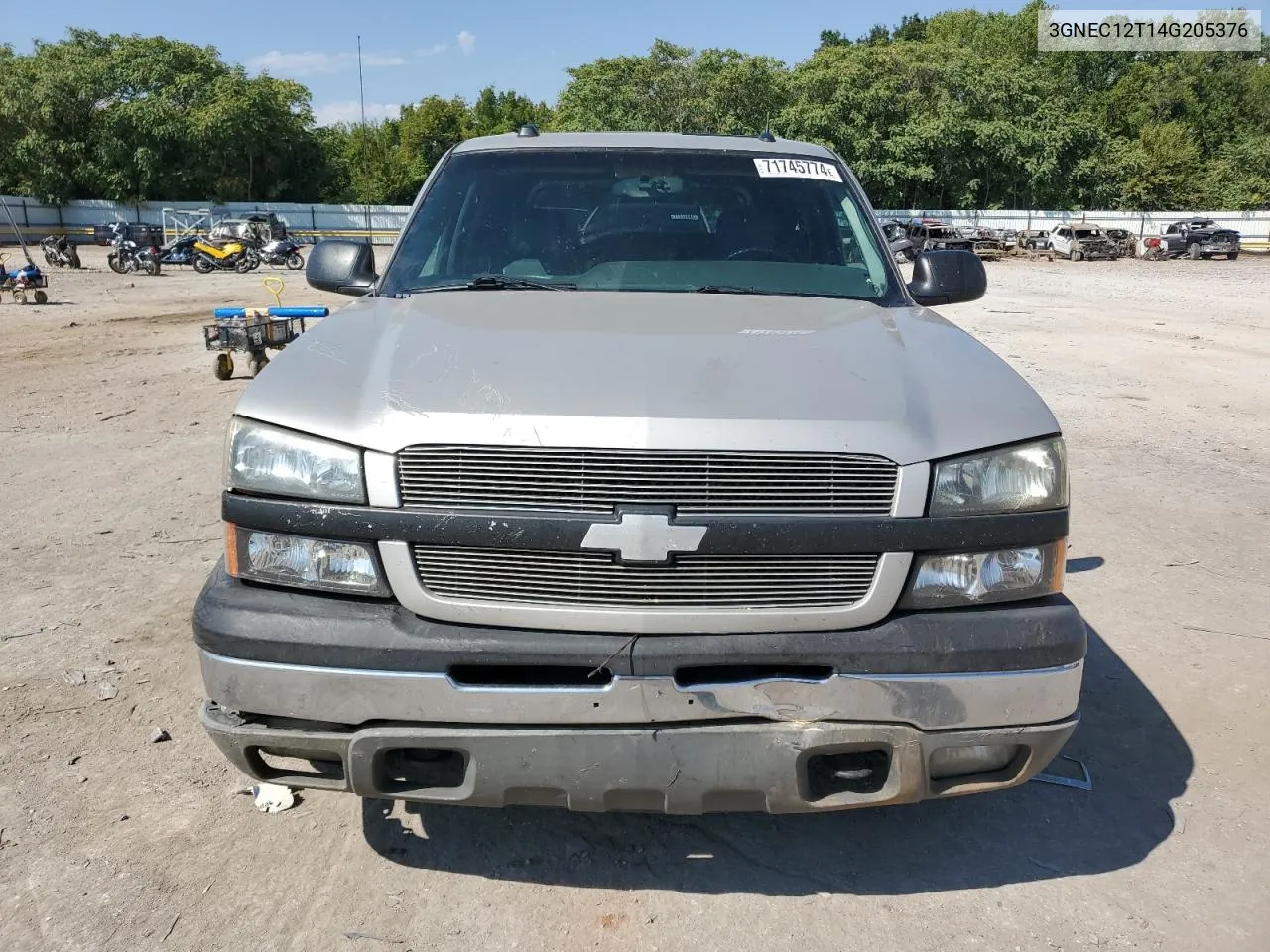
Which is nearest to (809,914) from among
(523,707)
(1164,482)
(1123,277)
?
(523,707)

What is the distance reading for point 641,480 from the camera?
2250mm

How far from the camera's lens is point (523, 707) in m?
2.26

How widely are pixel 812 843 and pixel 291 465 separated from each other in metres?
1.75

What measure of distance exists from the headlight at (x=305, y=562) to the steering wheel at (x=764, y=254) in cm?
186

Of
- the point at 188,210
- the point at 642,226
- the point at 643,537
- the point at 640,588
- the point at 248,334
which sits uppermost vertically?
the point at 188,210

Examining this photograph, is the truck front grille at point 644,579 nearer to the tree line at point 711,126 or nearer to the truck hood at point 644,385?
the truck hood at point 644,385

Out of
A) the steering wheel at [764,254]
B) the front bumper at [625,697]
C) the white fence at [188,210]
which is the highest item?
the white fence at [188,210]

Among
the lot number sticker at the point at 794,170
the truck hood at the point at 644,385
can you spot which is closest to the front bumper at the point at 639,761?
the truck hood at the point at 644,385

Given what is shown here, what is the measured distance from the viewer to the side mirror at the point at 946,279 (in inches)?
149

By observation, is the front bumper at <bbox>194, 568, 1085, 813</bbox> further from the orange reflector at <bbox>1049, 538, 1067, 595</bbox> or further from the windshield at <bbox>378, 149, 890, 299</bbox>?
the windshield at <bbox>378, 149, 890, 299</bbox>

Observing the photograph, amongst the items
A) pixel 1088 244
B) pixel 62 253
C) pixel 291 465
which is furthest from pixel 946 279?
pixel 1088 244

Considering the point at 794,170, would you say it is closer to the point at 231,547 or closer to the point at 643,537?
the point at 643,537

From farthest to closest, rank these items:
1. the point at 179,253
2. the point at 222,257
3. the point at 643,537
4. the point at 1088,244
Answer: the point at 1088,244 → the point at 179,253 → the point at 222,257 → the point at 643,537

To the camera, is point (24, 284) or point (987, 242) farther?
point (987, 242)
